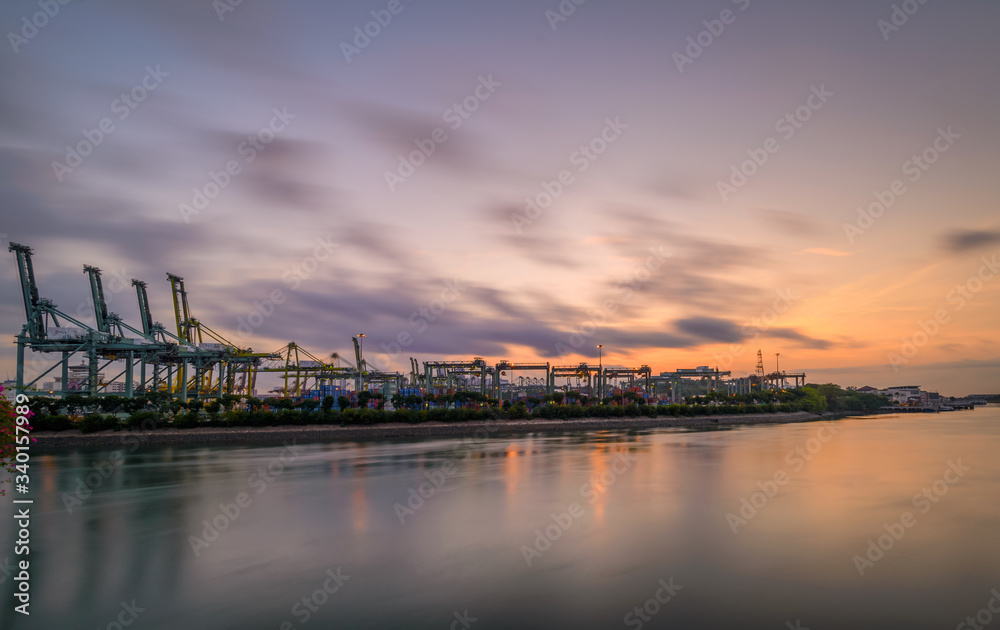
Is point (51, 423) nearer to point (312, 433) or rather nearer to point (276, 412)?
point (276, 412)

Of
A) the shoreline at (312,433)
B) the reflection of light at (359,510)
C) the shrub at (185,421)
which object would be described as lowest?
the shoreline at (312,433)

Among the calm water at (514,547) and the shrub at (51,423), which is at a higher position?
the shrub at (51,423)

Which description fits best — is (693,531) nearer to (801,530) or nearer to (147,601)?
(801,530)

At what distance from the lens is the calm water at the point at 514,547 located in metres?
12.4

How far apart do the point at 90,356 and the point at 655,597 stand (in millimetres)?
79146

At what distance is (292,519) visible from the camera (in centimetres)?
2130

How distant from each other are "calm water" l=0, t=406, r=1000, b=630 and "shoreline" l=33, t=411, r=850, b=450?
1757 centimetres

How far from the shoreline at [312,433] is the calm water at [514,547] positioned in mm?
17569

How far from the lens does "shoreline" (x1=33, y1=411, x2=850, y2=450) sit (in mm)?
49812

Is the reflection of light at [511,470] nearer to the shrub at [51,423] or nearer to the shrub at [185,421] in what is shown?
the shrub at [185,421]

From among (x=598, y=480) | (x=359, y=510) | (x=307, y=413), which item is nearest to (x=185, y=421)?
(x=307, y=413)

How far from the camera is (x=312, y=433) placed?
187ft

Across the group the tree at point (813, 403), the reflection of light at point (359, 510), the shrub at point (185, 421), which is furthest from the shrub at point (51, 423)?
the tree at point (813, 403)

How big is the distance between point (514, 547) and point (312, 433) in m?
45.0
